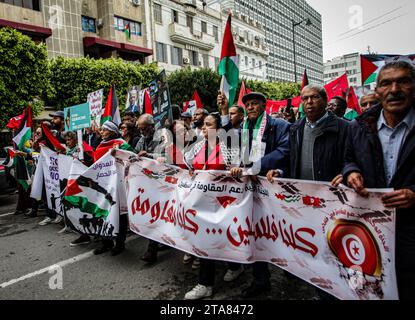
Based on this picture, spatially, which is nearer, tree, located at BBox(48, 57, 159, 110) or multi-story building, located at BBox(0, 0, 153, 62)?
tree, located at BBox(48, 57, 159, 110)

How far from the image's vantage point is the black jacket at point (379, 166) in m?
1.71

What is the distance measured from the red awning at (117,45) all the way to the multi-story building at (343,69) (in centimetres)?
9295

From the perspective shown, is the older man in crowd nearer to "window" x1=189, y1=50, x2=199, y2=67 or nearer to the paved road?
the paved road

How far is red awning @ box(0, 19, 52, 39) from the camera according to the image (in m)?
16.8

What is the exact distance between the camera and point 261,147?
9.92 ft

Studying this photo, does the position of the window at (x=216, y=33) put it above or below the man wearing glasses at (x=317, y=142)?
above

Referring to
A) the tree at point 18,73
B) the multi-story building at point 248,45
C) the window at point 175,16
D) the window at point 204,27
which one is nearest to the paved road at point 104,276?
the tree at point 18,73

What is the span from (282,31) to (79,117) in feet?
242

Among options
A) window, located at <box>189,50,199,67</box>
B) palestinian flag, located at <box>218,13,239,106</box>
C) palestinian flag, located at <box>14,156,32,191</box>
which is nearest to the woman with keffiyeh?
palestinian flag, located at <box>218,13,239,106</box>

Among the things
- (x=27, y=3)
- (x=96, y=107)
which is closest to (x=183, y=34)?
(x=27, y=3)

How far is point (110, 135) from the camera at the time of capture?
4219 millimetres

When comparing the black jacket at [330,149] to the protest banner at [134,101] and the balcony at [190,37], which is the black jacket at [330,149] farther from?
the balcony at [190,37]

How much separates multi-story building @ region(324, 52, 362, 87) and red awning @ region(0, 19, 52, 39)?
101m

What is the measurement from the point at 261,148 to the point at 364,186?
1233 millimetres
